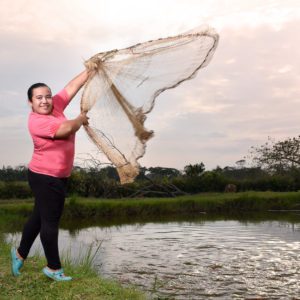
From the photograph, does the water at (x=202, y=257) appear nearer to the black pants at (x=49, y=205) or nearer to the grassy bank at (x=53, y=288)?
the grassy bank at (x=53, y=288)

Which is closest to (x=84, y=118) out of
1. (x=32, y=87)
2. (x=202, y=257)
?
(x=32, y=87)

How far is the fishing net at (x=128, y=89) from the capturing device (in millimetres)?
4730

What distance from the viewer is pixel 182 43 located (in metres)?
4.73

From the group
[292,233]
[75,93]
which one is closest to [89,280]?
[75,93]

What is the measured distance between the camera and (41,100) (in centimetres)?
450

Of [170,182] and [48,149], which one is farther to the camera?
[170,182]

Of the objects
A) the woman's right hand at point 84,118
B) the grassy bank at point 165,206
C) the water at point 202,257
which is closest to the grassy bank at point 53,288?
the water at point 202,257

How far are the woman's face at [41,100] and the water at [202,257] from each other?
223cm

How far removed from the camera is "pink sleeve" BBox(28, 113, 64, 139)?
14.2 feet

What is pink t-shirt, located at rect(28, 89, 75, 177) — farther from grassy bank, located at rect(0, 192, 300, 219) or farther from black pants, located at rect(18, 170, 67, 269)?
grassy bank, located at rect(0, 192, 300, 219)

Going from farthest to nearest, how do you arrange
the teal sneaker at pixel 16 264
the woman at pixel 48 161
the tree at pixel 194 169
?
the tree at pixel 194 169
the teal sneaker at pixel 16 264
the woman at pixel 48 161

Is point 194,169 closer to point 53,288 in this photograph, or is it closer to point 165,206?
point 165,206

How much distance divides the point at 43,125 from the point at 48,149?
0.24 meters

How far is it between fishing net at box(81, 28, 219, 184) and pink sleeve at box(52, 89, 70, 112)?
17cm
